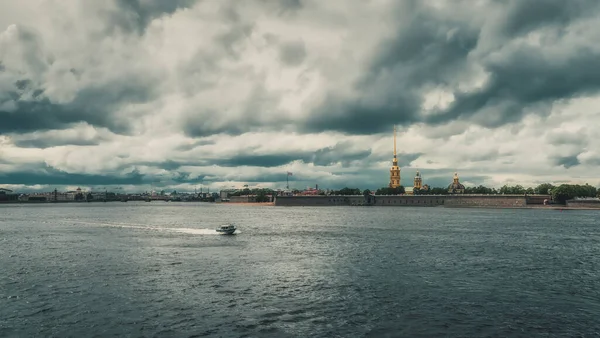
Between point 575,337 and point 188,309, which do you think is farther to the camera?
point 188,309

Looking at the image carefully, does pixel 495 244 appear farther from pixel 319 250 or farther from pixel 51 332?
pixel 51 332

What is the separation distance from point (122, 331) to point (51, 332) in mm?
3285

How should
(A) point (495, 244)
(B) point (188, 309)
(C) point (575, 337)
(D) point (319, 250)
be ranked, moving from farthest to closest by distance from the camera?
(A) point (495, 244) < (D) point (319, 250) < (B) point (188, 309) < (C) point (575, 337)

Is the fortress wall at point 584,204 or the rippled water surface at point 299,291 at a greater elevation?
the fortress wall at point 584,204

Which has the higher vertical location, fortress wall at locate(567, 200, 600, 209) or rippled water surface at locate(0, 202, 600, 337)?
fortress wall at locate(567, 200, 600, 209)

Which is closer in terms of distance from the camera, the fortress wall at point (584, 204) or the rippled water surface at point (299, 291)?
the rippled water surface at point (299, 291)

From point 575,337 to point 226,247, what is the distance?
3923 centimetres

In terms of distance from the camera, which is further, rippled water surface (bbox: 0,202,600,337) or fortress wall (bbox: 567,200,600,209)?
fortress wall (bbox: 567,200,600,209)

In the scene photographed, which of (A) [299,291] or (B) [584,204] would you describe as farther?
(B) [584,204]

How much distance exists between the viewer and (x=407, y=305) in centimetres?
2717

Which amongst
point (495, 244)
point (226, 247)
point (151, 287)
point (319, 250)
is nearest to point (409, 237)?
point (495, 244)

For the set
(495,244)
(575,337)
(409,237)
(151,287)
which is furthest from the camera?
(409,237)

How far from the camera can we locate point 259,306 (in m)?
26.7

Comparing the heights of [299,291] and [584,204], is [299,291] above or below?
below
